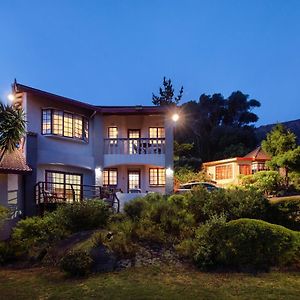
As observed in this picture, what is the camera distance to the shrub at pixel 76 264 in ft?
39.0

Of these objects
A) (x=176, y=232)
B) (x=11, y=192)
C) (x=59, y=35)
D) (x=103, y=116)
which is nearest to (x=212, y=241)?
(x=176, y=232)

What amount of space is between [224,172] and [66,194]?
70.7ft

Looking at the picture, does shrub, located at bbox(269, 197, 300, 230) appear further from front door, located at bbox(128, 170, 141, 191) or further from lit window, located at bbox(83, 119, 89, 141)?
front door, located at bbox(128, 170, 141, 191)

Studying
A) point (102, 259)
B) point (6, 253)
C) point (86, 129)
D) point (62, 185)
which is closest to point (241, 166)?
point (86, 129)

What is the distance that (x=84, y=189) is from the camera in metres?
24.7

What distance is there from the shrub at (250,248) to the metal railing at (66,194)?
25.1ft

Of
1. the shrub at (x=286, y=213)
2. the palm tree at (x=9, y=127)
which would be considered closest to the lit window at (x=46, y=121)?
the palm tree at (x=9, y=127)

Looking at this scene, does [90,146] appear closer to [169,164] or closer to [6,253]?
[169,164]

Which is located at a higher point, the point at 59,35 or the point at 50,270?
the point at 59,35

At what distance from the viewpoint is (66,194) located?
2292 centimetres

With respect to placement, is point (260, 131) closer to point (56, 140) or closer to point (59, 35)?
point (56, 140)

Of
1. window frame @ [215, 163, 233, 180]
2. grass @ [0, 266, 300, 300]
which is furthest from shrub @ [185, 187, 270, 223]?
window frame @ [215, 163, 233, 180]

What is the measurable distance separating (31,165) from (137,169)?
835 cm

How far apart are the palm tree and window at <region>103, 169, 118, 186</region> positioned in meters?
9.99
